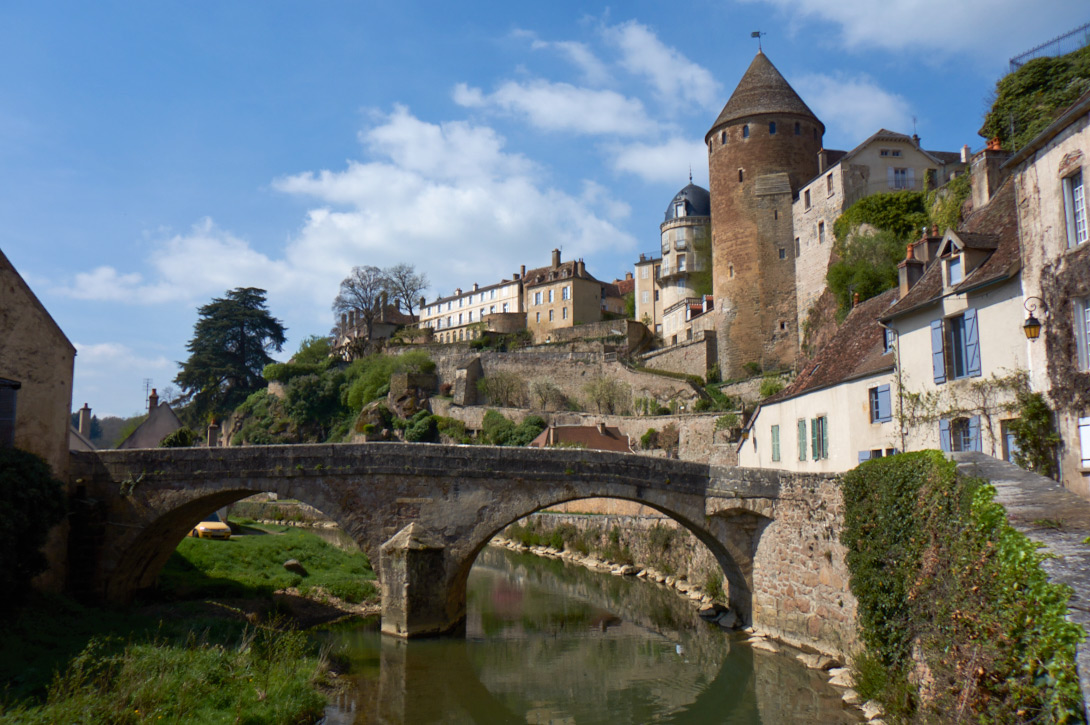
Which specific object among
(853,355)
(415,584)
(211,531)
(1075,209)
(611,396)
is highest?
(611,396)

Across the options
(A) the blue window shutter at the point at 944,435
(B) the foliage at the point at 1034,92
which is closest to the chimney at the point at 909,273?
(A) the blue window shutter at the point at 944,435

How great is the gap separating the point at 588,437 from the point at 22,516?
24.1 metres

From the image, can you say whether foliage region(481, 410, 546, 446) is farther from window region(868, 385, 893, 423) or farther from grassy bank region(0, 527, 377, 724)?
window region(868, 385, 893, 423)

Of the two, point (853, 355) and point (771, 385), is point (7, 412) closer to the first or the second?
point (853, 355)

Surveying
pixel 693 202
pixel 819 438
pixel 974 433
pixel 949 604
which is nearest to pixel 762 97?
pixel 693 202

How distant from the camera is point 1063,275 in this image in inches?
396

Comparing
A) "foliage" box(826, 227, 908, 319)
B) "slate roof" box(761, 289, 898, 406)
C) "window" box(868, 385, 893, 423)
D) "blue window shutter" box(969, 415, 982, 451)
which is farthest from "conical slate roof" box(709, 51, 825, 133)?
"blue window shutter" box(969, 415, 982, 451)

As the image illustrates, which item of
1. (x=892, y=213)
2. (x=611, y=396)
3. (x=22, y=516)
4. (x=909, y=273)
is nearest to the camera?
(x=22, y=516)

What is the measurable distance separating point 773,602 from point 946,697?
6.97 metres

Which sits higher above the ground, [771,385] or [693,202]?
[693,202]

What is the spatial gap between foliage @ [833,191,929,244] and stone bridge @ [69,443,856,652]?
18.6 meters

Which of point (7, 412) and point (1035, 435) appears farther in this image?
point (7, 412)

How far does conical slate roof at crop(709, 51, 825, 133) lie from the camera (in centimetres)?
3934

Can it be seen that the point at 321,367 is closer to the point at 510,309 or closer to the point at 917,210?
the point at 510,309
